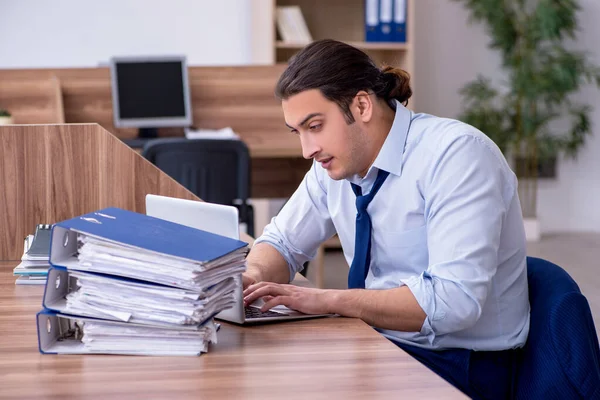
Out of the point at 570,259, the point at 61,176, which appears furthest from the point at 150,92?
the point at 61,176

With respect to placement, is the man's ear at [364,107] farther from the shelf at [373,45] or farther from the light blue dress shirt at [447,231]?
the shelf at [373,45]

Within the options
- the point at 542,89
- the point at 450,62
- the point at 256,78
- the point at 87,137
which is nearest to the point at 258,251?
the point at 87,137

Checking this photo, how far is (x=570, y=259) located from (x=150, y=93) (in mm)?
2759

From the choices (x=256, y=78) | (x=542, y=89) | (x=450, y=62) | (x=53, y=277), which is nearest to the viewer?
(x=53, y=277)

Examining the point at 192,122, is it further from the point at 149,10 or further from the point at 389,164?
the point at 389,164

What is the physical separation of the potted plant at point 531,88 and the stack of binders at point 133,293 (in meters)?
4.84

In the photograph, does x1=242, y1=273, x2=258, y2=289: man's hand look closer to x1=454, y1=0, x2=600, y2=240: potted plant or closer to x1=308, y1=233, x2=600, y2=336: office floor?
x1=308, y1=233, x2=600, y2=336: office floor

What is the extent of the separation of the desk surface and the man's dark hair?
1.53 ft

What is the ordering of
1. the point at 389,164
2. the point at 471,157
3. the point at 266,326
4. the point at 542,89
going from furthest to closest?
1. the point at 542,89
2. the point at 389,164
3. the point at 471,157
4. the point at 266,326

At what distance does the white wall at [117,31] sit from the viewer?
558 centimetres

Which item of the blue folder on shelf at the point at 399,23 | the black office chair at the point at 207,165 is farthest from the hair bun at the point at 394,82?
the blue folder on shelf at the point at 399,23

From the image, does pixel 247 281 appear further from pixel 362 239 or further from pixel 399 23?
pixel 399 23

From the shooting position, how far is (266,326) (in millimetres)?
1264

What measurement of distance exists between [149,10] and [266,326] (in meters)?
4.82
